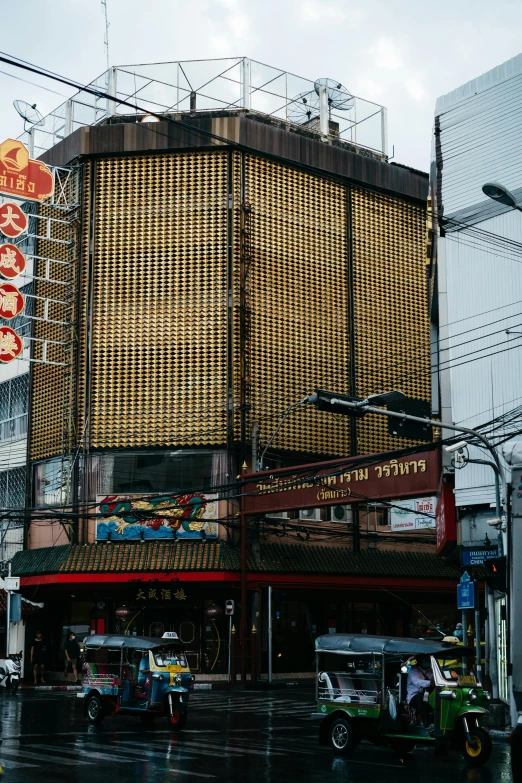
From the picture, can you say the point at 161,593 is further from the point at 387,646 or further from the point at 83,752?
the point at 387,646

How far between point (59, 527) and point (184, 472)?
569 cm

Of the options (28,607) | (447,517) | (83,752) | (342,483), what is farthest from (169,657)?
(28,607)

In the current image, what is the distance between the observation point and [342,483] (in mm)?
36625

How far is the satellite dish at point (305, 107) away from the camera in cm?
4656

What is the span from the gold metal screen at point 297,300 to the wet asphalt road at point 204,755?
17072 millimetres

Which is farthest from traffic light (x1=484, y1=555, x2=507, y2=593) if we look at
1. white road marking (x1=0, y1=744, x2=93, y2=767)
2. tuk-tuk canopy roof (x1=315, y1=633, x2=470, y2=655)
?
white road marking (x1=0, y1=744, x2=93, y2=767)

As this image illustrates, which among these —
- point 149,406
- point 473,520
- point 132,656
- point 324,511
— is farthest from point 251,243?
point 132,656

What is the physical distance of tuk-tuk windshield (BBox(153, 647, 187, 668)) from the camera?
23078 mm

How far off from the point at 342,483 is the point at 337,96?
66.2 feet

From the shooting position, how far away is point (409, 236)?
155ft

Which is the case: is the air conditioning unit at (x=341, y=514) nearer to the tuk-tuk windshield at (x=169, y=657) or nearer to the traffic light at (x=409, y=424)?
the tuk-tuk windshield at (x=169, y=657)

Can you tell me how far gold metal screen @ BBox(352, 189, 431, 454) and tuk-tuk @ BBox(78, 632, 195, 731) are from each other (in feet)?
72.3

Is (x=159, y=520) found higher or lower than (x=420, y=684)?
higher

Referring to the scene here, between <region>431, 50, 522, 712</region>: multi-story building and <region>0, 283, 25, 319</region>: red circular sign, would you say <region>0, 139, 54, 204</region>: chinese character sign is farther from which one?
<region>431, 50, 522, 712</region>: multi-story building
